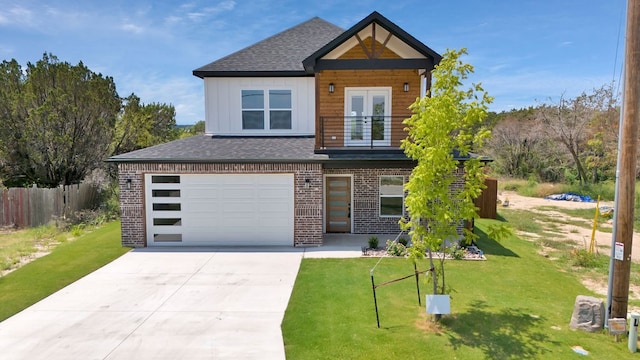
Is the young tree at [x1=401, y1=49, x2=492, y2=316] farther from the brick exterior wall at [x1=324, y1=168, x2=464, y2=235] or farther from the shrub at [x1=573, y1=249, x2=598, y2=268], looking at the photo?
the brick exterior wall at [x1=324, y1=168, x2=464, y2=235]

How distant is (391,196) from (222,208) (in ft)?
20.3

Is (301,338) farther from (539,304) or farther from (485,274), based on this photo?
(485,274)

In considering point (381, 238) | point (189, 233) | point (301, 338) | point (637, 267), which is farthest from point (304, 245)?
point (637, 267)

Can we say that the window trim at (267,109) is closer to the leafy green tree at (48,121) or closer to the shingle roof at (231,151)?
the shingle roof at (231,151)

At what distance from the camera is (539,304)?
751 centimetres

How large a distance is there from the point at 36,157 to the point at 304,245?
13.8 m

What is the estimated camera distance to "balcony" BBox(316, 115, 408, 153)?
13438mm

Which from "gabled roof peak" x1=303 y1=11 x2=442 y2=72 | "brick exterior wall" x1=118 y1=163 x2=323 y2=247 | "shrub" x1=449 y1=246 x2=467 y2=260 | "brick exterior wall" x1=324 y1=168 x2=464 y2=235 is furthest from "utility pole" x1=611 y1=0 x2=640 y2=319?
"brick exterior wall" x1=324 y1=168 x2=464 y2=235

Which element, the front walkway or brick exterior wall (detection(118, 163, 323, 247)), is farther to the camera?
brick exterior wall (detection(118, 163, 323, 247))

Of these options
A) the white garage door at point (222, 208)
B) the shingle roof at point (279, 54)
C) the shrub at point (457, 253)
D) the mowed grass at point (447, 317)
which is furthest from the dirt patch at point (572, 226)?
the shingle roof at point (279, 54)

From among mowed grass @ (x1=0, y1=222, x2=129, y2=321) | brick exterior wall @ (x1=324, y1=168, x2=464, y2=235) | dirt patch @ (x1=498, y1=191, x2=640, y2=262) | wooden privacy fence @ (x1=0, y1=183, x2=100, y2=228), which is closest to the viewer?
mowed grass @ (x1=0, y1=222, x2=129, y2=321)

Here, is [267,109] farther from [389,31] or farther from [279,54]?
[389,31]

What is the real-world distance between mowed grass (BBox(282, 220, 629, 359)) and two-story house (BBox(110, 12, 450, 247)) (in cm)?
320

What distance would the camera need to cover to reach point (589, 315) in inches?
246
